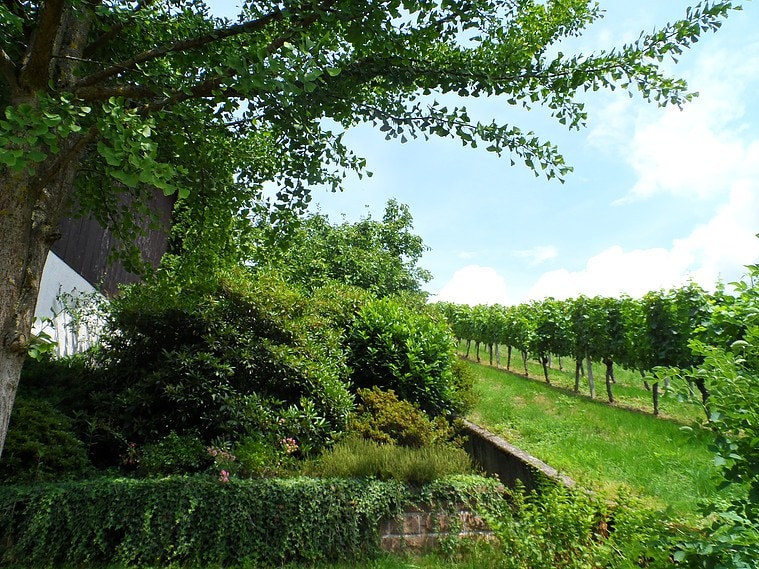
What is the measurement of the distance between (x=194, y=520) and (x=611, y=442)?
6.19m

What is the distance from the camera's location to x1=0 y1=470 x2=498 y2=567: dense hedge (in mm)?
4262

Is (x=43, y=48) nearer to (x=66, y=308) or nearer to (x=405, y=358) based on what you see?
(x=405, y=358)

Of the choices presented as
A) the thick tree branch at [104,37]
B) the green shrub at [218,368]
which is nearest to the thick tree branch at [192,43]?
the thick tree branch at [104,37]

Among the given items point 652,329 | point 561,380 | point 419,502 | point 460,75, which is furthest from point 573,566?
point 561,380

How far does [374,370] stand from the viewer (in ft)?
26.7

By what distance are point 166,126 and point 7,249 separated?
5.06 feet

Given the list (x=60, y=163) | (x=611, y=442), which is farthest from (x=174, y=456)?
(x=611, y=442)

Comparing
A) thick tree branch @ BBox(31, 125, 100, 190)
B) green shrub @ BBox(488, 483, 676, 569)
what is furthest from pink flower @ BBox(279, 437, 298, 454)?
thick tree branch @ BBox(31, 125, 100, 190)

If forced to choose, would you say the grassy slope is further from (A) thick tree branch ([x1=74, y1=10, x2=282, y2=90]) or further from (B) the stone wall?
(A) thick tree branch ([x1=74, y1=10, x2=282, y2=90])

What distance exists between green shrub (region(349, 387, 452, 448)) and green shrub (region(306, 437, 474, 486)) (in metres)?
0.49

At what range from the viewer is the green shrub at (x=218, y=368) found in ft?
19.8

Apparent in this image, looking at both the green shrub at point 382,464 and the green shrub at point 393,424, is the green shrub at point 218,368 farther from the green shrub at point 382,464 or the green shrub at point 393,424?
the green shrub at point 382,464

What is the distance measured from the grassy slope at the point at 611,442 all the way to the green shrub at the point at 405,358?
1.14 metres

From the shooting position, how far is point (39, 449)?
15.8 feet
